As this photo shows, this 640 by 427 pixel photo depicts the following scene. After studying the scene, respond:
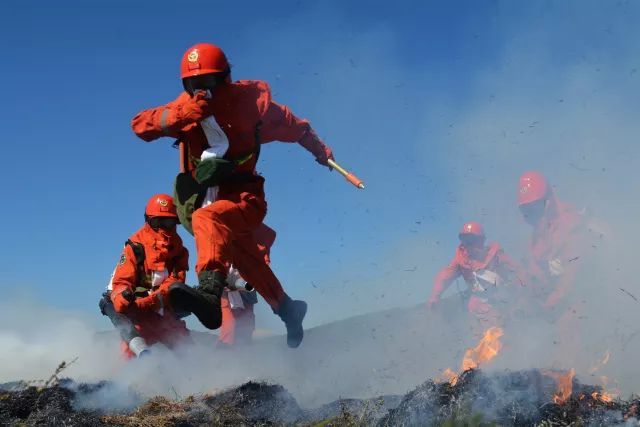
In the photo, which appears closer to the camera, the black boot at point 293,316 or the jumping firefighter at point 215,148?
the jumping firefighter at point 215,148

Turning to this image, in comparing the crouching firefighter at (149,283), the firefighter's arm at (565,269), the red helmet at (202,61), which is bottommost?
the firefighter's arm at (565,269)

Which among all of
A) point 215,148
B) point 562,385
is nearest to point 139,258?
point 215,148

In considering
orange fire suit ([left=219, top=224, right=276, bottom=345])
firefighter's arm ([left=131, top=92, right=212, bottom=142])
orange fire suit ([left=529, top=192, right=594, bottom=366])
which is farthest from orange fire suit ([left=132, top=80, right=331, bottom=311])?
orange fire suit ([left=529, top=192, right=594, bottom=366])

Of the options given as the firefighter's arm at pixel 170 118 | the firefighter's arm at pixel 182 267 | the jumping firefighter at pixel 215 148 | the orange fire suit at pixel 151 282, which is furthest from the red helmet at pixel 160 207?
the firefighter's arm at pixel 170 118

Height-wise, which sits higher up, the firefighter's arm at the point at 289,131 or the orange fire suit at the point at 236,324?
the firefighter's arm at the point at 289,131

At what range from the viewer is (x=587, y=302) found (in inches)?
390

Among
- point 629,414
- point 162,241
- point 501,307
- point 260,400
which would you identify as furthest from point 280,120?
point 501,307

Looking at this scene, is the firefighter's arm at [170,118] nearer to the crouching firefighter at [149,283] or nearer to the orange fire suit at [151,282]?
the crouching firefighter at [149,283]

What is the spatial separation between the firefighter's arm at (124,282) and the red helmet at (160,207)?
0.61 m

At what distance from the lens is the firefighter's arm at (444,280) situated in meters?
12.4

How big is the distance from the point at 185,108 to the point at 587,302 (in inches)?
273

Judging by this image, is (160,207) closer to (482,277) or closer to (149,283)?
(149,283)

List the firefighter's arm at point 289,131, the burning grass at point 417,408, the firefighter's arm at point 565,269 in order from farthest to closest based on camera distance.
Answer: the firefighter's arm at point 565,269 < the firefighter's arm at point 289,131 < the burning grass at point 417,408

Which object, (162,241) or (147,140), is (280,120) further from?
(162,241)
